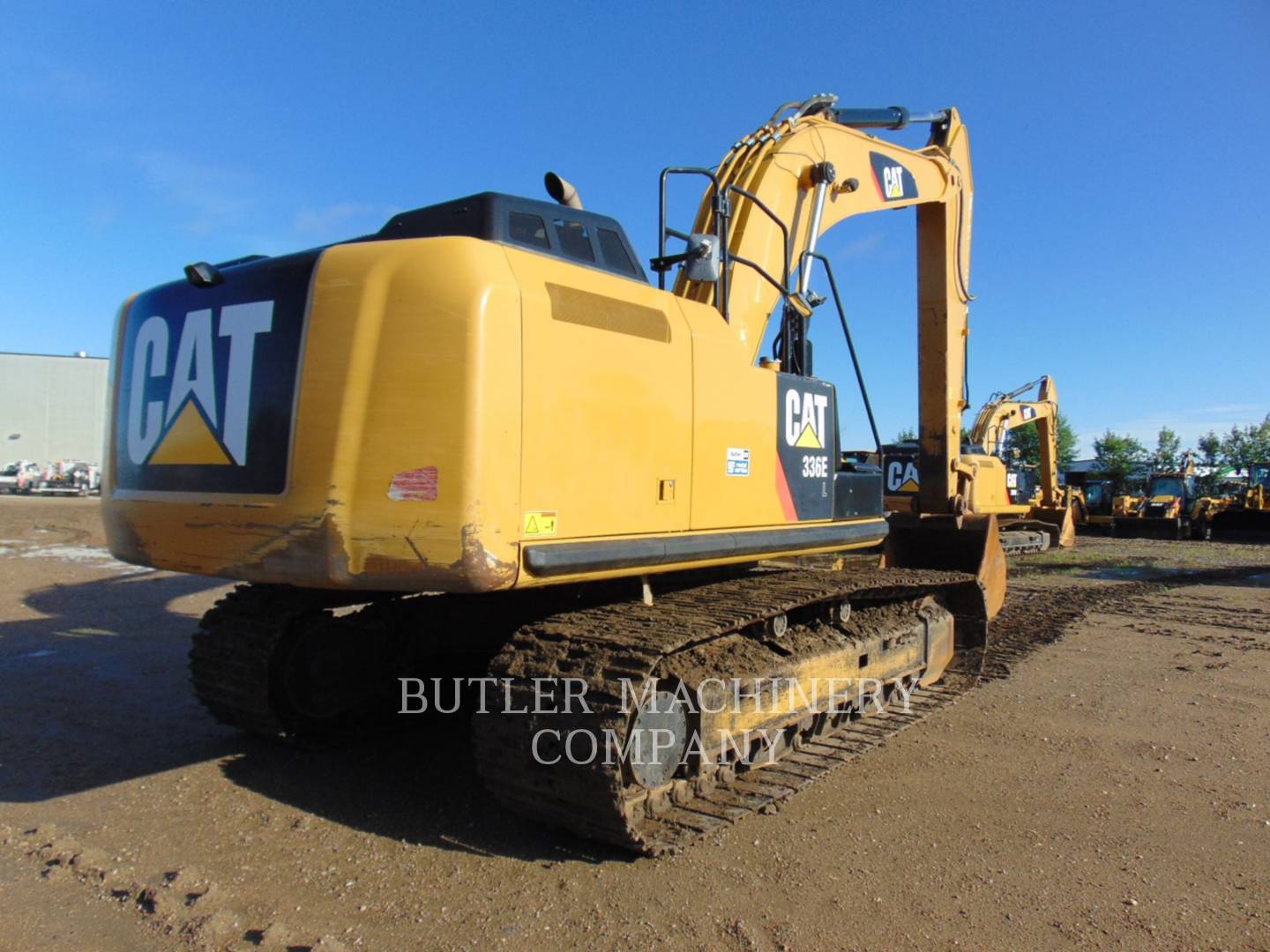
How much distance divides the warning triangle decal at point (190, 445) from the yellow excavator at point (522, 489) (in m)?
0.01

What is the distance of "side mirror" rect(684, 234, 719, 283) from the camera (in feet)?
13.8

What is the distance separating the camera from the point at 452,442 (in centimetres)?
307

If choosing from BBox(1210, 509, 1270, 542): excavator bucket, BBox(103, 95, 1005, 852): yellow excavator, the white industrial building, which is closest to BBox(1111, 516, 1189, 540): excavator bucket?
BBox(1210, 509, 1270, 542): excavator bucket

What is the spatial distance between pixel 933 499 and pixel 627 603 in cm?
446

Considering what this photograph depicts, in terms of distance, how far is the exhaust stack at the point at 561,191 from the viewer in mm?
4145

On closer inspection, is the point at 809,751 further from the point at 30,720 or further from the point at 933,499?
the point at 30,720

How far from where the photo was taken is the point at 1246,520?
76.5 ft

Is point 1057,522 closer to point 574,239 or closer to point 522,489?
point 574,239

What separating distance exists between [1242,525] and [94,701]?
26.0m

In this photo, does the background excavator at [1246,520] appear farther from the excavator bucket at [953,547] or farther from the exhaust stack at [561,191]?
the exhaust stack at [561,191]

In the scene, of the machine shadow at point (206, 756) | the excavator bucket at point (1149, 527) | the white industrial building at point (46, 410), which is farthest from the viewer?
the white industrial building at point (46, 410)

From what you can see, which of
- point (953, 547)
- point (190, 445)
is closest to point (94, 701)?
point (190, 445)

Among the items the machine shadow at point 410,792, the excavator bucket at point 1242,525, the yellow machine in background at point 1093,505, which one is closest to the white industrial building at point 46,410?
the yellow machine in background at point 1093,505

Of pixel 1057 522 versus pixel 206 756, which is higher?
pixel 1057 522
